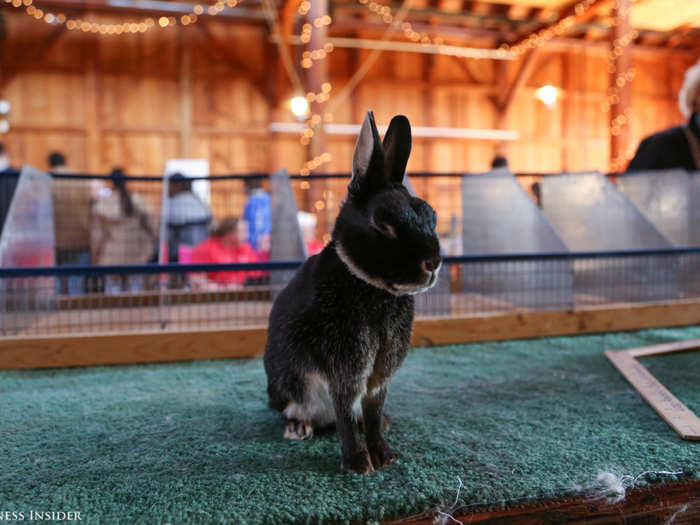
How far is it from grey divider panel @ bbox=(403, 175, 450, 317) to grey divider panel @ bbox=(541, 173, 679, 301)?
72cm

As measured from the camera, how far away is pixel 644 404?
4.08ft

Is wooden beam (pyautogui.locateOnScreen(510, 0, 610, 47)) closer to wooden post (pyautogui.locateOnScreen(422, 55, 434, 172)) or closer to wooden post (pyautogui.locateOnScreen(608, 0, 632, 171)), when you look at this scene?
wooden post (pyautogui.locateOnScreen(608, 0, 632, 171))

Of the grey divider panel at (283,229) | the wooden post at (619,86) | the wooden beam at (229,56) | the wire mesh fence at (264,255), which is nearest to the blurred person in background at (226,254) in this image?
the wire mesh fence at (264,255)

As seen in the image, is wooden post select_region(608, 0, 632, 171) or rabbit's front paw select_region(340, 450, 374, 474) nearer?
rabbit's front paw select_region(340, 450, 374, 474)

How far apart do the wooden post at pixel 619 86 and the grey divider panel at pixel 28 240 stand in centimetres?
611

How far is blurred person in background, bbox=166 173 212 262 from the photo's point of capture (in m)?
2.98

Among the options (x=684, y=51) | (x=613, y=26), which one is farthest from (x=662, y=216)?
(x=684, y=51)

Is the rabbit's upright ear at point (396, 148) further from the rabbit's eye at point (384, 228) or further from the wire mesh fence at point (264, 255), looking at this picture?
the wire mesh fence at point (264, 255)

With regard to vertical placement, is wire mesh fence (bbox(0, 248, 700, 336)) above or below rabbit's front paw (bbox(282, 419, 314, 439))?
above

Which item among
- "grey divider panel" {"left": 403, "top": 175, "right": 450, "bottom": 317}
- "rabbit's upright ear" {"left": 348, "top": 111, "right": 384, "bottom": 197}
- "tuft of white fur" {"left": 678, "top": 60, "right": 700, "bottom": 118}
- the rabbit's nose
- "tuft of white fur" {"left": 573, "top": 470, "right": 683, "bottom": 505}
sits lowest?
"tuft of white fur" {"left": 573, "top": 470, "right": 683, "bottom": 505}

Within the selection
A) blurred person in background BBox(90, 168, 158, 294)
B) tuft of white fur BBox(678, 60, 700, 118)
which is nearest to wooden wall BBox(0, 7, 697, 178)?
blurred person in background BBox(90, 168, 158, 294)

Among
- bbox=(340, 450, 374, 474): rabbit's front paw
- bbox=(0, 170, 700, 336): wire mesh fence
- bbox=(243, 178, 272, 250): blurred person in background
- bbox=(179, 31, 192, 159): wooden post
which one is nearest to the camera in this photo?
bbox=(340, 450, 374, 474): rabbit's front paw

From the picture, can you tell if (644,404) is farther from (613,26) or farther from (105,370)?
(613,26)

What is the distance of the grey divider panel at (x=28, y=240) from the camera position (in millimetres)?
1753
